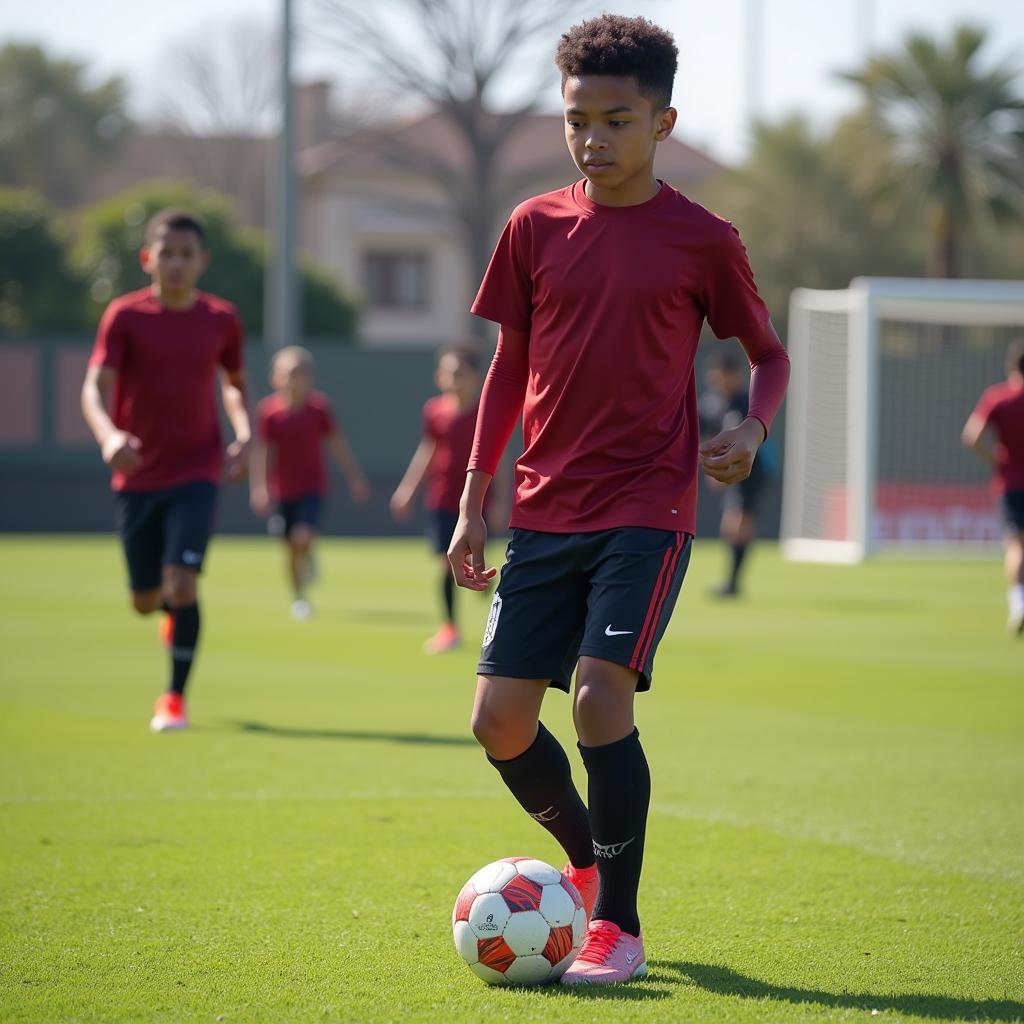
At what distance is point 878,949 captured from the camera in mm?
4660

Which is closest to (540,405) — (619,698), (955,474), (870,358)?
(619,698)

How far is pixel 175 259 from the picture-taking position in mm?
8422

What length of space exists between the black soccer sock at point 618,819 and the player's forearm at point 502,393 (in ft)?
2.70

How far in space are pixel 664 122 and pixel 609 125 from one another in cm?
19

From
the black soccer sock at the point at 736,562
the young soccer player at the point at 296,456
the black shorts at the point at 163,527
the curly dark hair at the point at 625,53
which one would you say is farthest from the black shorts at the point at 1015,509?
the curly dark hair at the point at 625,53

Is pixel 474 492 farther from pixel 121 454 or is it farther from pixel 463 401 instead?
pixel 463 401

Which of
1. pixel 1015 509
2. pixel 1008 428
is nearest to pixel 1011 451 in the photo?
pixel 1008 428

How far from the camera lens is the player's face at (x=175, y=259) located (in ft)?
27.6

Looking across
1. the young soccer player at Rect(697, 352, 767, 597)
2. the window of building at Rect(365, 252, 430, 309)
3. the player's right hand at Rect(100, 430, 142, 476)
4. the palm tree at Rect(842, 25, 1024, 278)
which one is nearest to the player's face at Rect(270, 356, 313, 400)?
the young soccer player at Rect(697, 352, 767, 597)

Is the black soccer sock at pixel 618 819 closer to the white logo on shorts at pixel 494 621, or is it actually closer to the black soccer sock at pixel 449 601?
the white logo on shorts at pixel 494 621

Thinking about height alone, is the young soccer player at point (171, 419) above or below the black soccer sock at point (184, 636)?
above

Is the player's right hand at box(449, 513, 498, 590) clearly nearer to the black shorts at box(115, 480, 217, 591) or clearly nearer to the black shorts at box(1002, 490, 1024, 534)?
the black shorts at box(115, 480, 217, 591)

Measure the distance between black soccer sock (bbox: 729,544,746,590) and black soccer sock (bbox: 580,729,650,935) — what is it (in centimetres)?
1326

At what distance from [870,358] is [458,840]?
63.0ft
